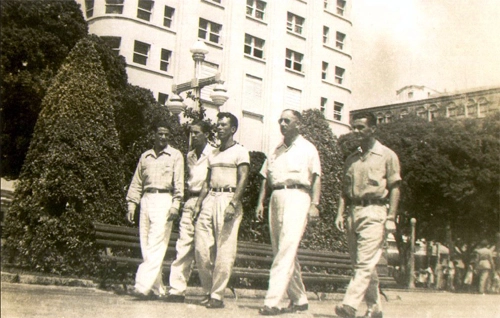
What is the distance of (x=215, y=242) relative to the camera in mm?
6078

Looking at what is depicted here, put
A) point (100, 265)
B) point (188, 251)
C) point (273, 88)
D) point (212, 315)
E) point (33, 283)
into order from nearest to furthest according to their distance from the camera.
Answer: point (212, 315) < point (188, 251) < point (33, 283) < point (100, 265) < point (273, 88)

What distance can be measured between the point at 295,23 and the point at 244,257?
9.53 m

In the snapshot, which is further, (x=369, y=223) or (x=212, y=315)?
(x=369, y=223)

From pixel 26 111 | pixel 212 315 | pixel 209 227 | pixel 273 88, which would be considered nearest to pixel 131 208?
pixel 209 227

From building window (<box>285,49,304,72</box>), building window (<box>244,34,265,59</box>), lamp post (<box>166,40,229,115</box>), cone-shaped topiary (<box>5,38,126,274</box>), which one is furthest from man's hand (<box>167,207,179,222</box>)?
building window (<box>285,49,304,72</box>)

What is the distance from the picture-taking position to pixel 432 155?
25.5 metres

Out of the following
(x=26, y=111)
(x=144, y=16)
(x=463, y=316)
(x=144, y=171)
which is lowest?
(x=463, y=316)

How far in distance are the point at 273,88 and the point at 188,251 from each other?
11336mm

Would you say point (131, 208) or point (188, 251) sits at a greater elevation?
point (131, 208)

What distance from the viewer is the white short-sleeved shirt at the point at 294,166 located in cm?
568

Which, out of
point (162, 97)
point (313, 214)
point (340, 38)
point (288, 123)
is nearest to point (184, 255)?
point (313, 214)

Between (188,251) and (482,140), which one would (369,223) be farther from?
(482,140)

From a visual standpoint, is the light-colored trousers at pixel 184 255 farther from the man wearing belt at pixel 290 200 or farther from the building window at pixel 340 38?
the building window at pixel 340 38

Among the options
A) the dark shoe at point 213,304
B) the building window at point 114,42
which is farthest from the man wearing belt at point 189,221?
the building window at point 114,42
